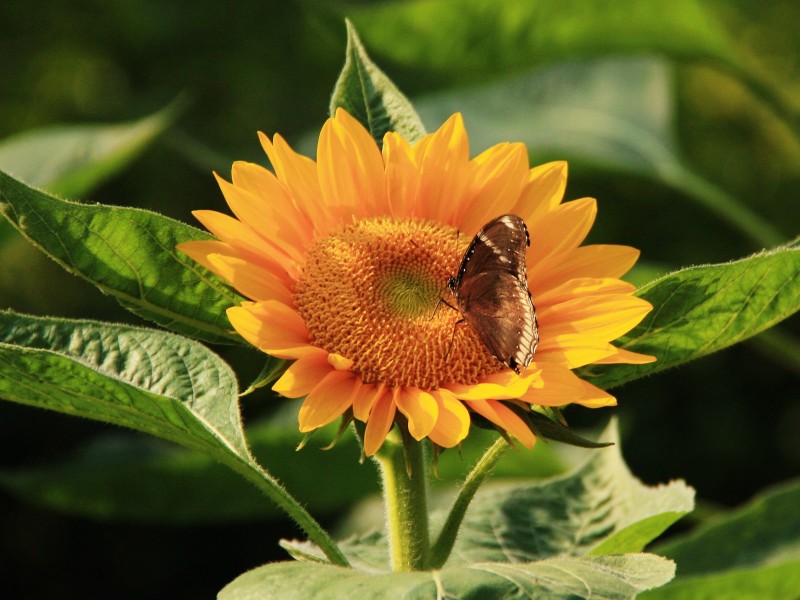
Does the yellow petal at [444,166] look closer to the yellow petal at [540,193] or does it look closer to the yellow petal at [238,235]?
the yellow petal at [540,193]

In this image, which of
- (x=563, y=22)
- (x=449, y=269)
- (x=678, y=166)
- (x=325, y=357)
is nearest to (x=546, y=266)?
(x=449, y=269)

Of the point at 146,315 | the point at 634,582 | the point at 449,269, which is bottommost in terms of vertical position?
the point at 634,582

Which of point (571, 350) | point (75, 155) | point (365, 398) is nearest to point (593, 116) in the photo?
point (75, 155)

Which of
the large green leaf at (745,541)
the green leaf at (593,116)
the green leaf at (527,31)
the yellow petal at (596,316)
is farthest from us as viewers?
the green leaf at (593,116)

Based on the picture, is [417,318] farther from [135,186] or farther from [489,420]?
[135,186]

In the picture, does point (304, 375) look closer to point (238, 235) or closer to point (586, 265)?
point (238, 235)

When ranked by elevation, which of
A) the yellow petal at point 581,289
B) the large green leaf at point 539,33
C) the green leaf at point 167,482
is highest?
the large green leaf at point 539,33

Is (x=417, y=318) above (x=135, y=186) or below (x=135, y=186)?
below

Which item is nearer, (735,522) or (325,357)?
(325,357)

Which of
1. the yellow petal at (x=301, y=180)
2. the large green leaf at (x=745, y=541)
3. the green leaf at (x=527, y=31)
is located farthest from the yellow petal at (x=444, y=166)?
the green leaf at (x=527, y=31)
